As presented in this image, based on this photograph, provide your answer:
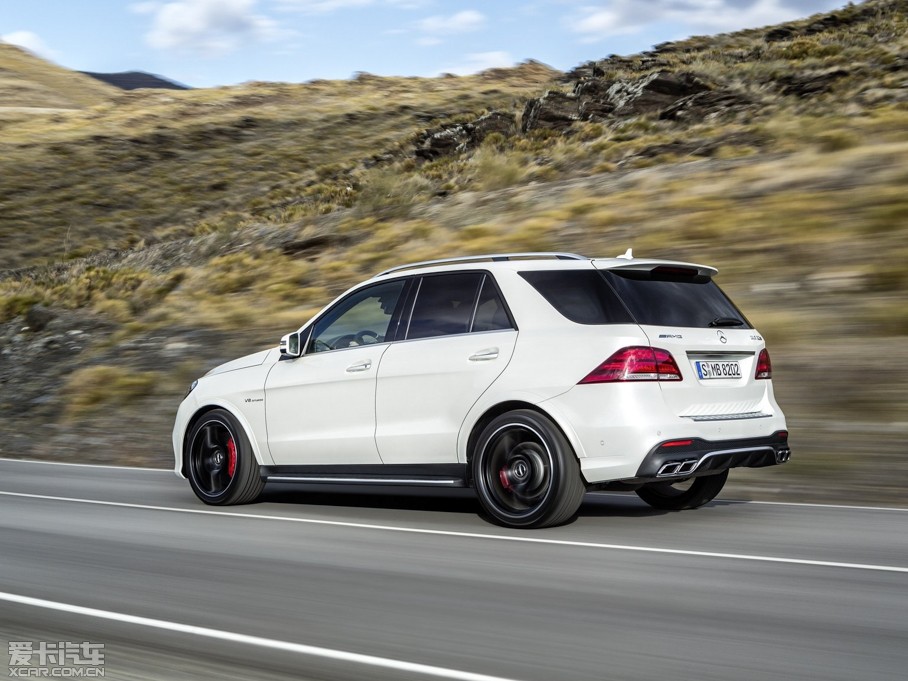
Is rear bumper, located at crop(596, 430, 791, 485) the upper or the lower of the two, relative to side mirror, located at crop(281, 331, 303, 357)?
lower

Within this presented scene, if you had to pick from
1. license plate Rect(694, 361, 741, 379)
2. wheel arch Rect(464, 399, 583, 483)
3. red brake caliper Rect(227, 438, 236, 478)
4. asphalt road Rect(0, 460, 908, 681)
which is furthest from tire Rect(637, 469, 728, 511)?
red brake caliper Rect(227, 438, 236, 478)

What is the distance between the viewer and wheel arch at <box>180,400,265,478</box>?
356 inches

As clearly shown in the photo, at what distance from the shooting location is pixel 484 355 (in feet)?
25.1

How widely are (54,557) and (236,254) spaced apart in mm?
20092

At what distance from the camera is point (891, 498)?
29.9 feet

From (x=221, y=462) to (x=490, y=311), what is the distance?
112 inches

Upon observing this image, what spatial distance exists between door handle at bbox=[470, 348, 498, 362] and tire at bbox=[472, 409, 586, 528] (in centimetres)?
42

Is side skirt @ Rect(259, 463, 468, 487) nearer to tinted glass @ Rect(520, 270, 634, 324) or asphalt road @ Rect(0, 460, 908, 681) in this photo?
asphalt road @ Rect(0, 460, 908, 681)

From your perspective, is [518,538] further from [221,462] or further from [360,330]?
A: [221,462]

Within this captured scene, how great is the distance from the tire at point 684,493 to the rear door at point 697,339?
3.33 ft

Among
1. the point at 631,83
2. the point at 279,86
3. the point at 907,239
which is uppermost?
the point at 279,86

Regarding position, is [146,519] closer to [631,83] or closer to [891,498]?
[891,498]

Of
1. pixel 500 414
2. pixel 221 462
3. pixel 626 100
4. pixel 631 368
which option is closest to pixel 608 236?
pixel 221 462

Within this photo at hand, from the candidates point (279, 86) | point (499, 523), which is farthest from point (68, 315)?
point (279, 86)
